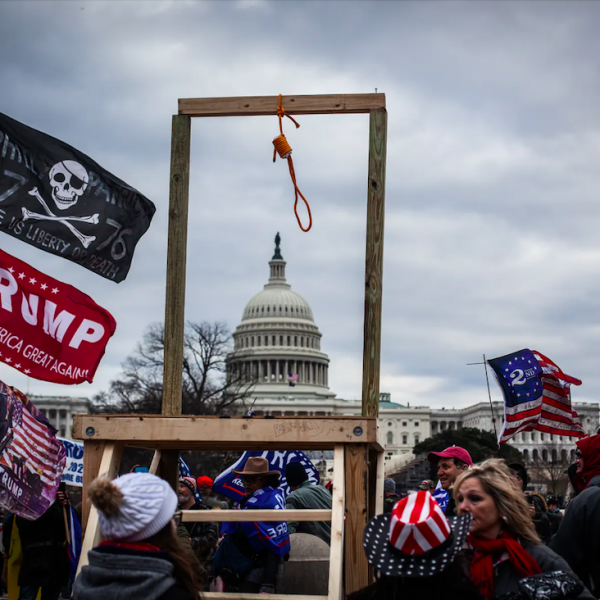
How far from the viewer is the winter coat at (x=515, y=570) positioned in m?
4.06

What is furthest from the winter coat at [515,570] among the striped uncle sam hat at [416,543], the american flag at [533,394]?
the american flag at [533,394]

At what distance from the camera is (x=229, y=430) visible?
5.30 m

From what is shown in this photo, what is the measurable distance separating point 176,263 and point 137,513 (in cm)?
252

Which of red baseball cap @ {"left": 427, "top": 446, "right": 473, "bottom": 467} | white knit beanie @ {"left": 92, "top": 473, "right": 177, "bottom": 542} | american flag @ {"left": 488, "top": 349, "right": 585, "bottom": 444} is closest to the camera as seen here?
white knit beanie @ {"left": 92, "top": 473, "right": 177, "bottom": 542}

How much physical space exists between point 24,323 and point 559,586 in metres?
3.94

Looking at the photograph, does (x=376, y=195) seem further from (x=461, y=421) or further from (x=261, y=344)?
(x=461, y=421)

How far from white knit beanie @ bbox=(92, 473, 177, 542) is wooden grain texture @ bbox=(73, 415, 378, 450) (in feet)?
4.41

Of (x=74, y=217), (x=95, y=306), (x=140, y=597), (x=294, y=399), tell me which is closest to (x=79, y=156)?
(x=74, y=217)

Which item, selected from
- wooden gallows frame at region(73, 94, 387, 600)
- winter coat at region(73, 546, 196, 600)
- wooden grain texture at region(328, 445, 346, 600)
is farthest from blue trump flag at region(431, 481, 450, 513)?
→ winter coat at region(73, 546, 196, 600)

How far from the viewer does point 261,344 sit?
13975cm

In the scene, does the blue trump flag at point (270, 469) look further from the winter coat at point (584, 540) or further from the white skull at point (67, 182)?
the winter coat at point (584, 540)

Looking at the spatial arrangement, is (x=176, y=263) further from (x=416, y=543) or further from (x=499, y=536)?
(x=416, y=543)

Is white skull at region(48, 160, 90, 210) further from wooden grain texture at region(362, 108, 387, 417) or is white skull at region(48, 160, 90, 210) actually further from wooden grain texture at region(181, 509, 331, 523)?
wooden grain texture at region(181, 509, 331, 523)

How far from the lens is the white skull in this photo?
6.66 meters
